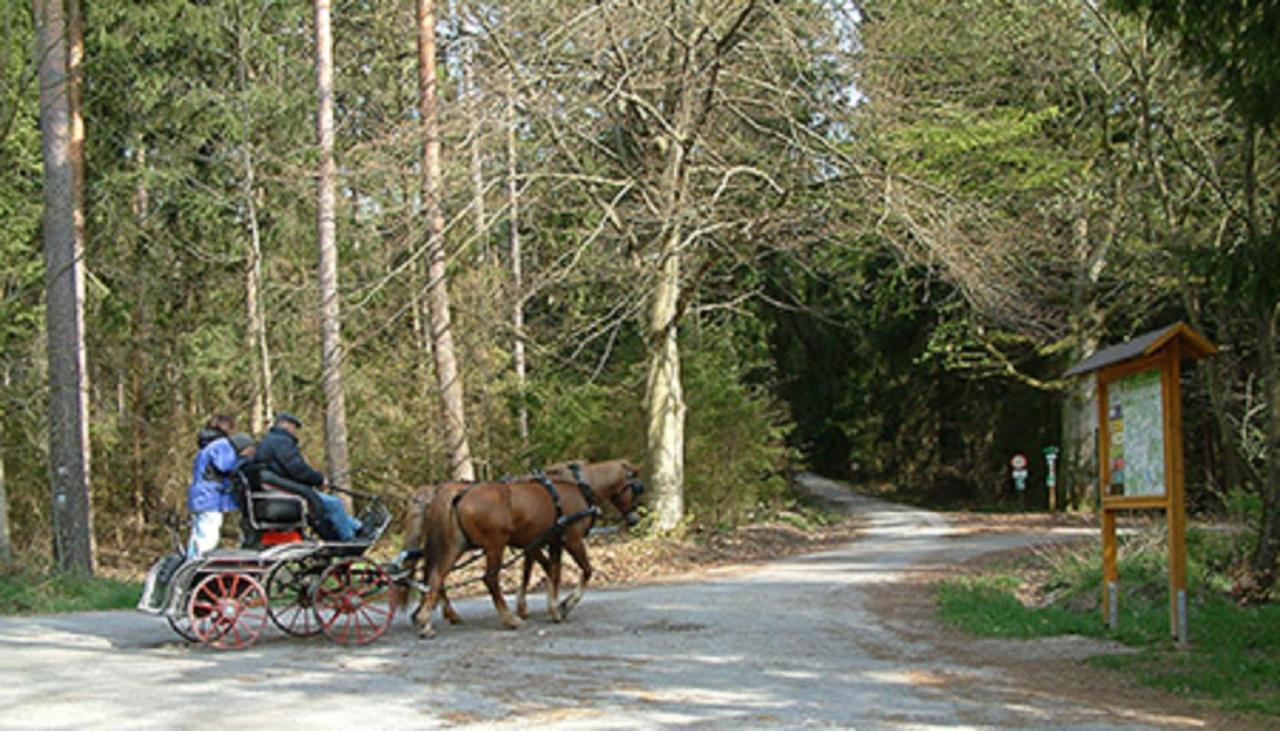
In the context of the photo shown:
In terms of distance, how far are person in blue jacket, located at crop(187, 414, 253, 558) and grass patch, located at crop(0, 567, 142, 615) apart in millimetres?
4414

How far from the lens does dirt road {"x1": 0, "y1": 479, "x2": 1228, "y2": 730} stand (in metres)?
8.04

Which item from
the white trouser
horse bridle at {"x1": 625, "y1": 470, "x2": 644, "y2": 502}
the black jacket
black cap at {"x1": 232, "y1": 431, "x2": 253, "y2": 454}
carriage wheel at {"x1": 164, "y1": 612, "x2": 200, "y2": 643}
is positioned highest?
black cap at {"x1": 232, "y1": 431, "x2": 253, "y2": 454}

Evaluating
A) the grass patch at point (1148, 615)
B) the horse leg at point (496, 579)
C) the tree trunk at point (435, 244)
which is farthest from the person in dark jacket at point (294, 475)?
the tree trunk at point (435, 244)

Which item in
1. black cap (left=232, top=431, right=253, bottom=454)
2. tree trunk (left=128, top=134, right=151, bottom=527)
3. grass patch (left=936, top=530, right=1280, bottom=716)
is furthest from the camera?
tree trunk (left=128, top=134, right=151, bottom=527)

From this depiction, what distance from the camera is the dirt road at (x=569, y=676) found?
8.04m

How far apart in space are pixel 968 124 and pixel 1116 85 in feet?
8.32

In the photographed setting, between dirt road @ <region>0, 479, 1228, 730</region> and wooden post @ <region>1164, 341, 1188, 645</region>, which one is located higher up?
wooden post @ <region>1164, 341, 1188, 645</region>

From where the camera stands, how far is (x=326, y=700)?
850cm

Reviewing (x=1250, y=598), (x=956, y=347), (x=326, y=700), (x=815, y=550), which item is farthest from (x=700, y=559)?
(x=956, y=347)

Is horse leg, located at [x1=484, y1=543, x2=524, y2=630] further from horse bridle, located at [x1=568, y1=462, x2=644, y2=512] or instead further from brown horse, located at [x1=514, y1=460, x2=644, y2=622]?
horse bridle, located at [x1=568, y1=462, x2=644, y2=512]

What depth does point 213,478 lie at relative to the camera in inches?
458

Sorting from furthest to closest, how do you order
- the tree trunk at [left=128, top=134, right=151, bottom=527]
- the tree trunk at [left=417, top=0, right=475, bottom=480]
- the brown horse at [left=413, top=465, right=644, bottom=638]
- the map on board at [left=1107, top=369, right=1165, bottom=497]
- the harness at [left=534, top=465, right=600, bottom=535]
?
the tree trunk at [left=128, top=134, right=151, bottom=527]
the tree trunk at [left=417, top=0, right=475, bottom=480]
the harness at [left=534, top=465, right=600, bottom=535]
the brown horse at [left=413, top=465, right=644, bottom=638]
the map on board at [left=1107, top=369, right=1165, bottom=497]

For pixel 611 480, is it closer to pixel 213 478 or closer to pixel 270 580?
pixel 270 580

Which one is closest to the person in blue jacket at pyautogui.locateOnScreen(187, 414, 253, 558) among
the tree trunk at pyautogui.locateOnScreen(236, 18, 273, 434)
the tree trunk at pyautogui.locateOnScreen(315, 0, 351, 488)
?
the tree trunk at pyautogui.locateOnScreen(315, 0, 351, 488)
